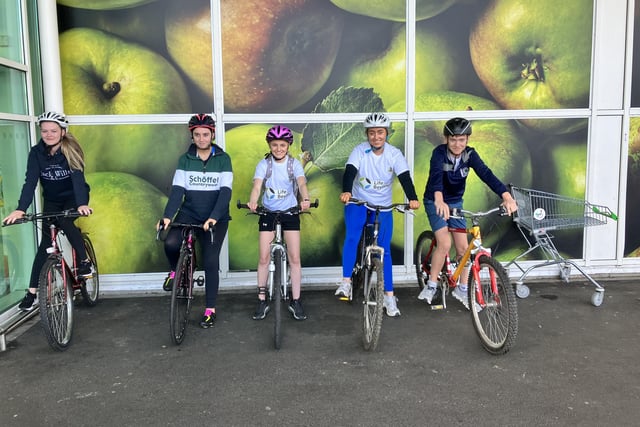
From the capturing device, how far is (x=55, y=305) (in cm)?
454

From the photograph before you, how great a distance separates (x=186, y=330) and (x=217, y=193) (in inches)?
51.9

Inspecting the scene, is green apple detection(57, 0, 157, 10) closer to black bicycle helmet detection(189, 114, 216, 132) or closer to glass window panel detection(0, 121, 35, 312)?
glass window panel detection(0, 121, 35, 312)

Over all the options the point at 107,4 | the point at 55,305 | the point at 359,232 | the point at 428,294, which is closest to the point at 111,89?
the point at 107,4

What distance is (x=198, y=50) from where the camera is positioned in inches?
241

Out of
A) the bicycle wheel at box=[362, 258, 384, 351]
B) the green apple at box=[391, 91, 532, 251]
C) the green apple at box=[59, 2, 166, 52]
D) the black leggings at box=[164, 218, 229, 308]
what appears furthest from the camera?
the green apple at box=[391, 91, 532, 251]

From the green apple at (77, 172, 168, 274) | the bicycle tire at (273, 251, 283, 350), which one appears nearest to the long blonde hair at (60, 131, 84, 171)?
the green apple at (77, 172, 168, 274)

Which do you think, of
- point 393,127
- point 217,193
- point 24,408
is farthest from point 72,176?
point 393,127

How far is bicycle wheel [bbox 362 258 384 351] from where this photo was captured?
4274 millimetres

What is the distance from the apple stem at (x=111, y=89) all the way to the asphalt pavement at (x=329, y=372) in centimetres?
247

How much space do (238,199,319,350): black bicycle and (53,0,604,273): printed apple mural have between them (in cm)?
146

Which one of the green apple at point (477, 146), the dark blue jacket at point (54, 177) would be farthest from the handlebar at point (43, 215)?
the green apple at point (477, 146)

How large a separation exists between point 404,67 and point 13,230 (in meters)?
4.67

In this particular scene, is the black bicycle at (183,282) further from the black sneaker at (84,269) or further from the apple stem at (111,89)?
the apple stem at (111,89)

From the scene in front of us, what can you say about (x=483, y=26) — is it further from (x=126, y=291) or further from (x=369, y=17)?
(x=126, y=291)
